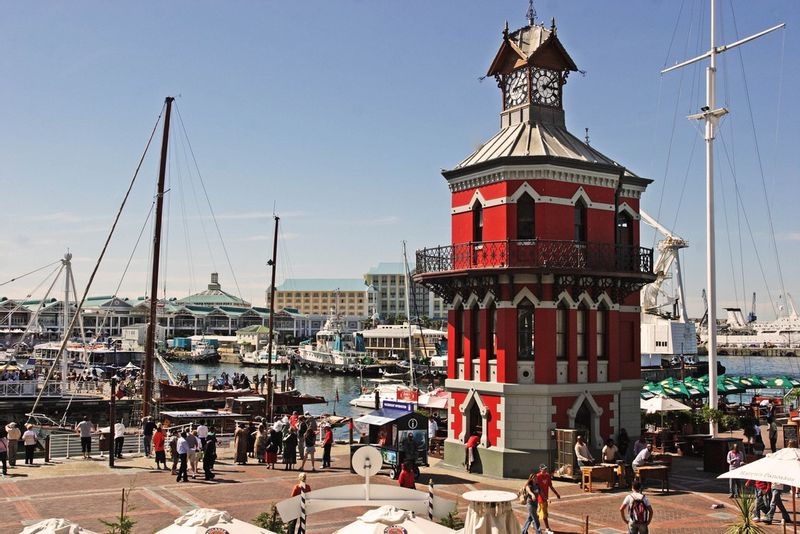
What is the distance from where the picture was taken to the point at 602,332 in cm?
2806

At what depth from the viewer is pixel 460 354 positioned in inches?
1128

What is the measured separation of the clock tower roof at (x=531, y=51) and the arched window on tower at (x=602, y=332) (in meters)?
9.37

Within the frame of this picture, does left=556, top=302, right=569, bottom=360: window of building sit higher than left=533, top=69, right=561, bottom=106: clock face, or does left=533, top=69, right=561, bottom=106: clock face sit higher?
left=533, top=69, right=561, bottom=106: clock face

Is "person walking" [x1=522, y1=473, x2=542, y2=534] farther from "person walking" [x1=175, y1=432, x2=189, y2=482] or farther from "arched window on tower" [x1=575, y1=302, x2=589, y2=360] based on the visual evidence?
"person walking" [x1=175, y1=432, x2=189, y2=482]

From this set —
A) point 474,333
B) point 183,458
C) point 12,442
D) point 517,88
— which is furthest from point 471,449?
point 12,442

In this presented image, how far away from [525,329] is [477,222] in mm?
4255

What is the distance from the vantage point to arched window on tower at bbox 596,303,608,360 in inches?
1099

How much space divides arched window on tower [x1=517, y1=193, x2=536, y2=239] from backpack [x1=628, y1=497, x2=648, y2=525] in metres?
12.5

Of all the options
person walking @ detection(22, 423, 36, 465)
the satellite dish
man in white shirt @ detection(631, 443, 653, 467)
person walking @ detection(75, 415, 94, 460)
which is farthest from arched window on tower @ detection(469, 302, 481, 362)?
person walking @ detection(22, 423, 36, 465)

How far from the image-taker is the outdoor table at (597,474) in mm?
23516

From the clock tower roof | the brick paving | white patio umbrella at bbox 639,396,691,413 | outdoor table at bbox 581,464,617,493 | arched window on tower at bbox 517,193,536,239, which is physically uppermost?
the clock tower roof

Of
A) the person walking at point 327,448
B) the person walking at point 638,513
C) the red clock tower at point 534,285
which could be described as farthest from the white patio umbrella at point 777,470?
the person walking at point 327,448

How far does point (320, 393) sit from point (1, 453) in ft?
215

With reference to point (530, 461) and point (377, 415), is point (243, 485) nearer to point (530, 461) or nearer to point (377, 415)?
point (377, 415)
